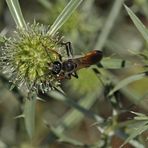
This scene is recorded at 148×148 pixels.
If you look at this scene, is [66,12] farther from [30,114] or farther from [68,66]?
[30,114]

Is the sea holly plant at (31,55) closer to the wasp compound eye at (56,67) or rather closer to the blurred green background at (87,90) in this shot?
the wasp compound eye at (56,67)

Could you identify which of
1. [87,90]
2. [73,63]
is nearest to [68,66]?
[73,63]

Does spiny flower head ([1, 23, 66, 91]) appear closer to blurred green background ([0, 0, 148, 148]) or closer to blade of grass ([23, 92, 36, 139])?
blade of grass ([23, 92, 36, 139])

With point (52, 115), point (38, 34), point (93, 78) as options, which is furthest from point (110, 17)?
point (52, 115)

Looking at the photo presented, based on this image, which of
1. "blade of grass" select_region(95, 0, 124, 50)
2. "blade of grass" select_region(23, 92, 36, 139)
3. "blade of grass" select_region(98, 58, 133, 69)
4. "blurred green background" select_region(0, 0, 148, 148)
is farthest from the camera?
"blade of grass" select_region(95, 0, 124, 50)

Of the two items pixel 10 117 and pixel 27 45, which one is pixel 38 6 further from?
pixel 27 45

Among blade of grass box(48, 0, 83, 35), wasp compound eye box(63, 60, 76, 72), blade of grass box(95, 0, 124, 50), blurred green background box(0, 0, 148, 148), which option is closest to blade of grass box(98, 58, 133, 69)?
blurred green background box(0, 0, 148, 148)
